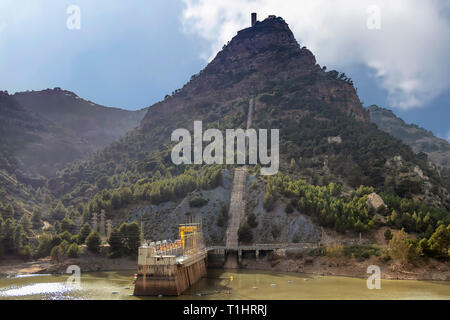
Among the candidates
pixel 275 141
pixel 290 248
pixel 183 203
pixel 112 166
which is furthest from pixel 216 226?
pixel 112 166

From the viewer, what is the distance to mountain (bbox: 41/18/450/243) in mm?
77688

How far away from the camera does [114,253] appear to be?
240ft

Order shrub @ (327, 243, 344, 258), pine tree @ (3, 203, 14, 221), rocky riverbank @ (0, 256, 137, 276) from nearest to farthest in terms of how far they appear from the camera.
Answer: shrub @ (327, 243, 344, 258) → rocky riverbank @ (0, 256, 137, 276) → pine tree @ (3, 203, 14, 221)

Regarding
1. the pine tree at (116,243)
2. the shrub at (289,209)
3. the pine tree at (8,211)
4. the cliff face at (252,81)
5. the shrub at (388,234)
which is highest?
the cliff face at (252,81)

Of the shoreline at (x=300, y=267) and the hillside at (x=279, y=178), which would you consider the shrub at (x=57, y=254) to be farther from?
the hillside at (x=279, y=178)

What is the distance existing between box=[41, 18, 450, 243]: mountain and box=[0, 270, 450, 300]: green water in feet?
57.1

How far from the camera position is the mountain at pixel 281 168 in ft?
255

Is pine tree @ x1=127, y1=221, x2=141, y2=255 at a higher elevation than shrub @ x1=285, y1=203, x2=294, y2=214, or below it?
below

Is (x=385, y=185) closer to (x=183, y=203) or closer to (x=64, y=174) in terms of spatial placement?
(x=183, y=203)

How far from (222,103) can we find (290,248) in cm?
11842

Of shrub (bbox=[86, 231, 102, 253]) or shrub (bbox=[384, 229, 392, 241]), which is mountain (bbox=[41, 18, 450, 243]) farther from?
shrub (bbox=[86, 231, 102, 253])

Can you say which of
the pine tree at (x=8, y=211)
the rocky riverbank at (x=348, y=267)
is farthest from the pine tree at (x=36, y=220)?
the rocky riverbank at (x=348, y=267)

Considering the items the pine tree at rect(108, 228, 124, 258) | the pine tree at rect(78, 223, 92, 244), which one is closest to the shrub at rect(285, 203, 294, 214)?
the pine tree at rect(108, 228, 124, 258)

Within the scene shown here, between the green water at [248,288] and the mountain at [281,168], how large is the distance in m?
17.4
